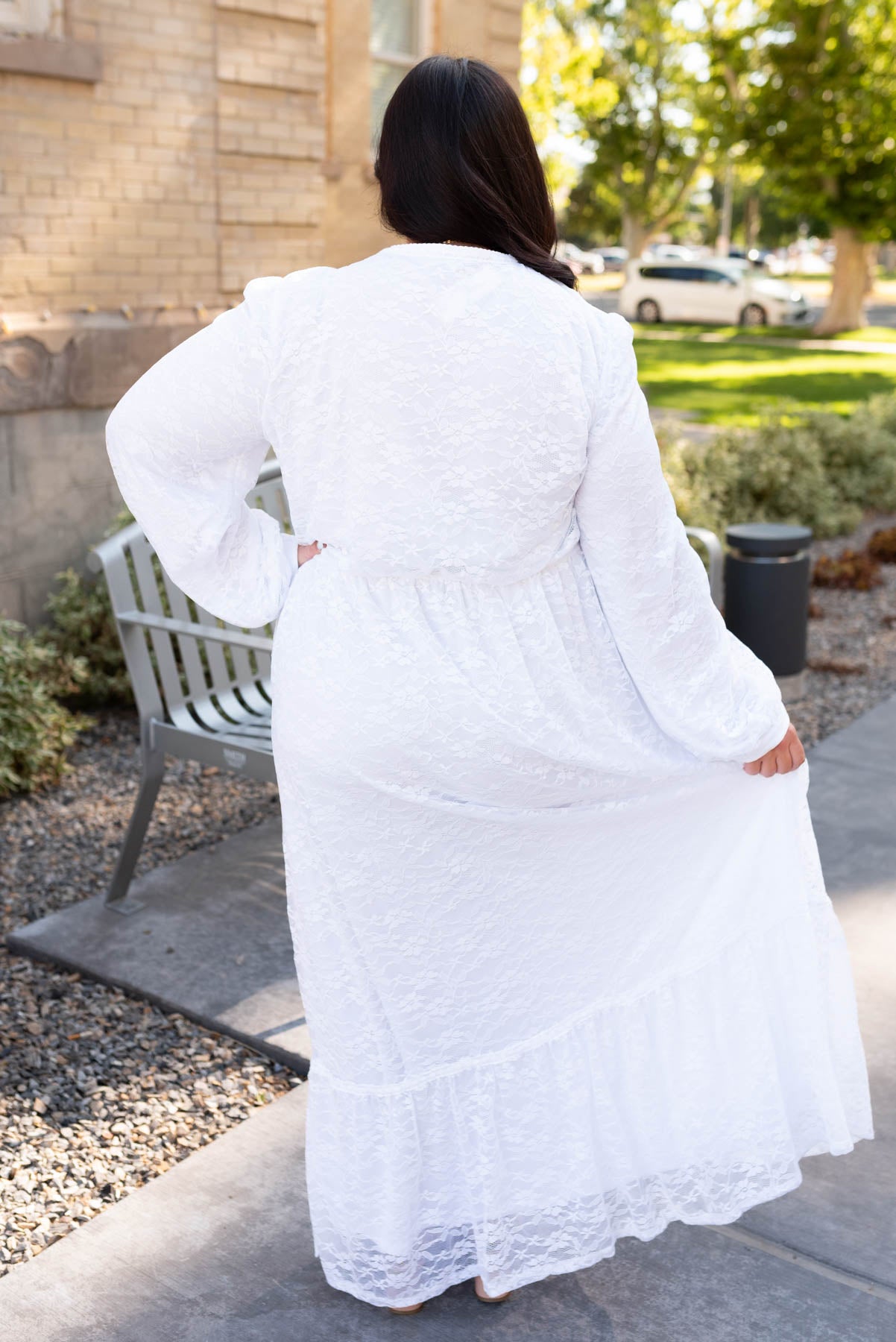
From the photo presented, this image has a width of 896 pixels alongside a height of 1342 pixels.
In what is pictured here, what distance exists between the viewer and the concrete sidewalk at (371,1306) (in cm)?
240

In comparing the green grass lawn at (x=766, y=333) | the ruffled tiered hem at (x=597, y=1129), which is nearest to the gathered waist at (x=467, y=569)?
the ruffled tiered hem at (x=597, y=1129)

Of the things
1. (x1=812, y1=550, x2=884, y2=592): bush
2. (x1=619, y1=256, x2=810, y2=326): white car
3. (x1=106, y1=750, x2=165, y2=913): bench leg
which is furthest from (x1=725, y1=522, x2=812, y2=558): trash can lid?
(x1=619, y1=256, x2=810, y2=326): white car

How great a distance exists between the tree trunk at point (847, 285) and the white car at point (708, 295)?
1.22 meters

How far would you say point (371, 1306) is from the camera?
2473 millimetres

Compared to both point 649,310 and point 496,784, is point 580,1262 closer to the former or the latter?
point 496,784

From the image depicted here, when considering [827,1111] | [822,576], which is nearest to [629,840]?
[827,1111]

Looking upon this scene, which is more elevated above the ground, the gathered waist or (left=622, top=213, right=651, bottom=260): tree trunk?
(left=622, top=213, right=651, bottom=260): tree trunk

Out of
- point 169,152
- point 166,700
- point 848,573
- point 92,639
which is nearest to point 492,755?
point 166,700

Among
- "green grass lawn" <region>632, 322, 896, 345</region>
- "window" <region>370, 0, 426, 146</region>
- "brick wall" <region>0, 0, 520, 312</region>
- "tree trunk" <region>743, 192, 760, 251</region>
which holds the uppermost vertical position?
"tree trunk" <region>743, 192, 760, 251</region>

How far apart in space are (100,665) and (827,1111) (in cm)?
434

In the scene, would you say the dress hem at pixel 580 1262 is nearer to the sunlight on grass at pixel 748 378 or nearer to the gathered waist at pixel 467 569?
the gathered waist at pixel 467 569

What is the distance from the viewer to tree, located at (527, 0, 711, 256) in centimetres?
4106

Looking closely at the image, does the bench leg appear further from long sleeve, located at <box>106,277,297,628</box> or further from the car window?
the car window

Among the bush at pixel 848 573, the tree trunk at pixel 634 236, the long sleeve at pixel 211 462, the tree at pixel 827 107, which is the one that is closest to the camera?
the long sleeve at pixel 211 462
